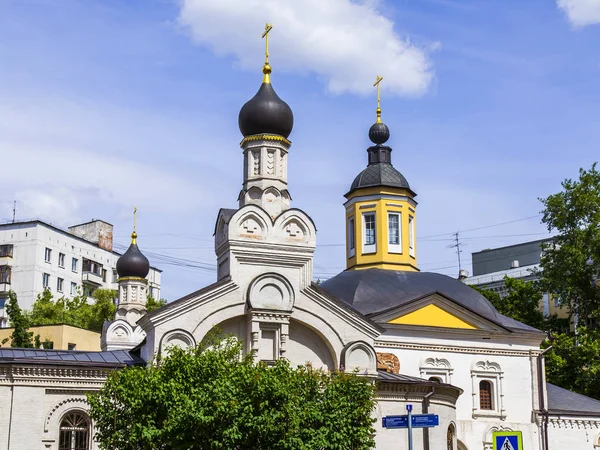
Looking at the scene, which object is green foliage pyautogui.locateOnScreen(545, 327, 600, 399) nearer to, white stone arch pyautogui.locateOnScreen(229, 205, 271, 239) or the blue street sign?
white stone arch pyautogui.locateOnScreen(229, 205, 271, 239)

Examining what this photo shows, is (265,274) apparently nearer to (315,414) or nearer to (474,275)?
(315,414)

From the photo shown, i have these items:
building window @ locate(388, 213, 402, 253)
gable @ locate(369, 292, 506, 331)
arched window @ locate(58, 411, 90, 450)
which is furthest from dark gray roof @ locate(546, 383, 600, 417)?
arched window @ locate(58, 411, 90, 450)

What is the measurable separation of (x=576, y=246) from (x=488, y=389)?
34.2 feet

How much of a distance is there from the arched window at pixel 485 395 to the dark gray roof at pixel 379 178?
7.88m

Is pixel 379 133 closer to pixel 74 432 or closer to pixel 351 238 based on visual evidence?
pixel 351 238

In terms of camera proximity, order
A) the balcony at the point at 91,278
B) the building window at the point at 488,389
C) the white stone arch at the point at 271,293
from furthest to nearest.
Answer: the balcony at the point at 91,278, the building window at the point at 488,389, the white stone arch at the point at 271,293

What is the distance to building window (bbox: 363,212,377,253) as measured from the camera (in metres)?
34.2

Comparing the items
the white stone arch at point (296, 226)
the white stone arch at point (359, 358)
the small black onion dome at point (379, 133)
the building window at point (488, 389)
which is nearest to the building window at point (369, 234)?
the small black onion dome at point (379, 133)

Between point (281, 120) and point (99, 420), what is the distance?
36.9ft

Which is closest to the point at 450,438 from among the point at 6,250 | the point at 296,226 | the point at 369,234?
the point at 296,226

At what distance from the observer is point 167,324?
23.5m

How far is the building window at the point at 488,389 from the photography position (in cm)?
3045

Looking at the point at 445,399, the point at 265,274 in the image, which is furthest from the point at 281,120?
the point at 445,399

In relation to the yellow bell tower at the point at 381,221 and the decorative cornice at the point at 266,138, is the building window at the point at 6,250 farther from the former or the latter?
the decorative cornice at the point at 266,138
